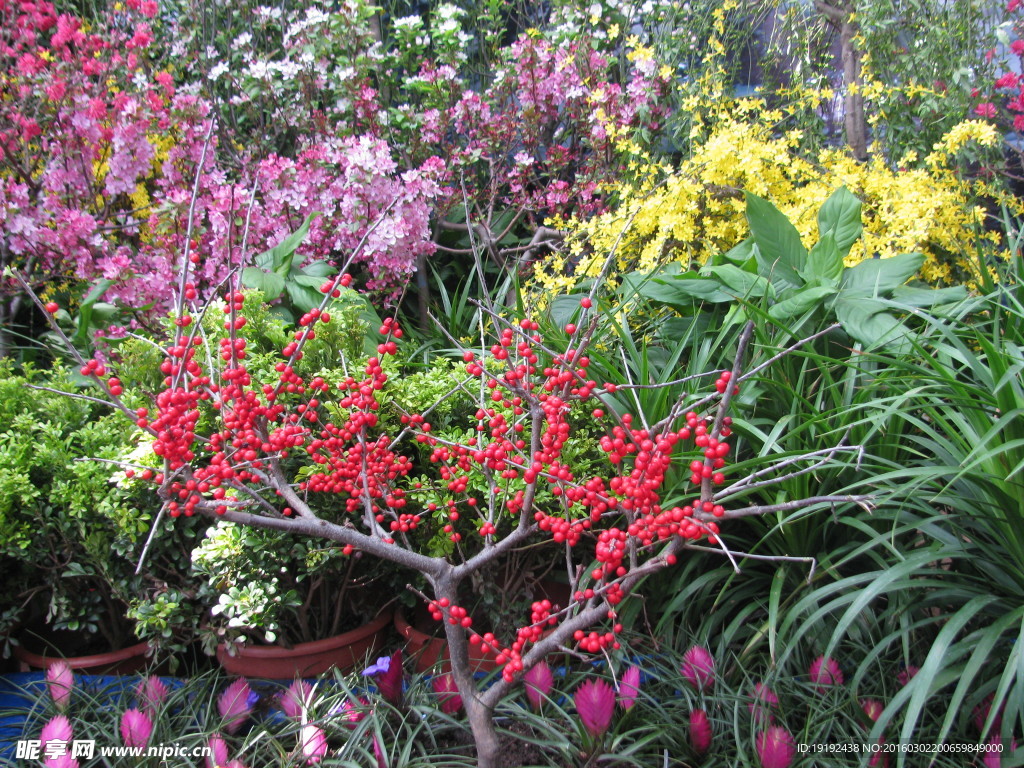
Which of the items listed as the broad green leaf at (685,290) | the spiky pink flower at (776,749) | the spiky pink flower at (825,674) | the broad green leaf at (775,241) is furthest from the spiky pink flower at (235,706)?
the broad green leaf at (775,241)

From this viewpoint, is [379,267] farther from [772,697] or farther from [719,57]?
[772,697]

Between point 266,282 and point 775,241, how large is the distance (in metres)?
1.80

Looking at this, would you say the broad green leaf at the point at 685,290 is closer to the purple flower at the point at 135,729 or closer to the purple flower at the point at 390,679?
the purple flower at the point at 390,679

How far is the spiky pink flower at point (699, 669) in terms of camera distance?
165 centimetres

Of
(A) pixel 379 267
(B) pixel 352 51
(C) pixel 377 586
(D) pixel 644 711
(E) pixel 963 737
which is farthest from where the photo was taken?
(B) pixel 352 51

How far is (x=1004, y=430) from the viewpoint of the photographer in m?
1.64

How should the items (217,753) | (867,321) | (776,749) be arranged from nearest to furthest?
(776,749)
(217,753)
(867,321)

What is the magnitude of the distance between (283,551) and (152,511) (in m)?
0.39

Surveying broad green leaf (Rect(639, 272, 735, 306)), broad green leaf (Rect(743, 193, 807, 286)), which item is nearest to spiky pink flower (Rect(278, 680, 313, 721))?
broad green leaf (Rect(639, 272, 735, 306))

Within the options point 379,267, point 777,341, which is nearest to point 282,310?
point 379,267

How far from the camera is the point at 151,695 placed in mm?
1689

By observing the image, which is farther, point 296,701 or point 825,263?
point 825,263

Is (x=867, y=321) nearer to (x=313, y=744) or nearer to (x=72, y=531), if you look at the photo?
(x=313, y=744)

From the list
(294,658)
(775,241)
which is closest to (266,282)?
(294,658)
